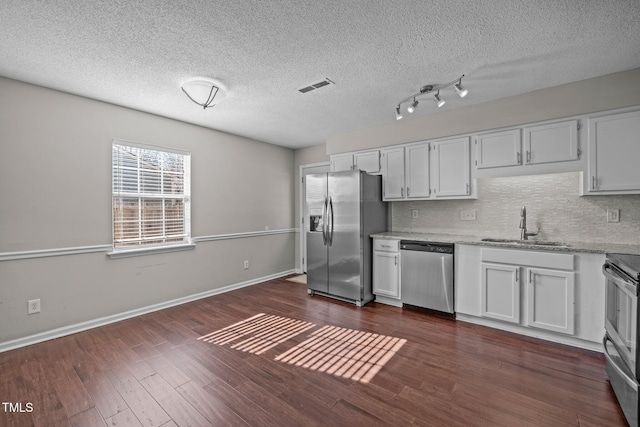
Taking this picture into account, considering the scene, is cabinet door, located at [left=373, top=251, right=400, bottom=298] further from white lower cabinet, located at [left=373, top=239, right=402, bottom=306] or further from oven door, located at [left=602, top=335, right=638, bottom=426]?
oven door, located at [left=602, top=335, right=638, bottom=426]

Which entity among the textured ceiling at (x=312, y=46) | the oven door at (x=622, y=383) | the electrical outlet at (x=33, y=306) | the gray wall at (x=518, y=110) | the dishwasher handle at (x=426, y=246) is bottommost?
the oven door at (x=622, y=383)

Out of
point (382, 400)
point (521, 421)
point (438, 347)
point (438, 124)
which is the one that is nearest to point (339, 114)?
point (438, 124)

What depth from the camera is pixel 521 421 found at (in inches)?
66.7

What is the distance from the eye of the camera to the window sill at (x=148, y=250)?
128 inches

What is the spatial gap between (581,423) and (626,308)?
29.1 inches

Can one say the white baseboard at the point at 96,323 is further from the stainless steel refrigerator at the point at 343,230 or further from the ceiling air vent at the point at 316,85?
the ceiling air vent at the point at 316,85

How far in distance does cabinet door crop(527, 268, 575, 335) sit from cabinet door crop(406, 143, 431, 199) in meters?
1.49

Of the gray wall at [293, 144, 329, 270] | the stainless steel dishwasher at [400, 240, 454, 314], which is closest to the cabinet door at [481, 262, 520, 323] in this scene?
the stainless steel dishwasher at [400, 240, 454, 314]

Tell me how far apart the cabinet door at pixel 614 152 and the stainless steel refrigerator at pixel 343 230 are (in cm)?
226

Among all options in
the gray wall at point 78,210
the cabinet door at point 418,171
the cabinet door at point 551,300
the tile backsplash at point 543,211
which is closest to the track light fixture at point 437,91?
the cabinet door at point 418,171

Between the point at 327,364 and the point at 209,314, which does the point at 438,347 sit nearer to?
the point at 327,364

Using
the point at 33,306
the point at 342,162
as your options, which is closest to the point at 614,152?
the point at 342,162

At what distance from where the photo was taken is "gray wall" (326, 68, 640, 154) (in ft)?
8.59

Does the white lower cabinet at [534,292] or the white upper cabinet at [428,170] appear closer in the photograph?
the white lower cabinet at [534,292]
